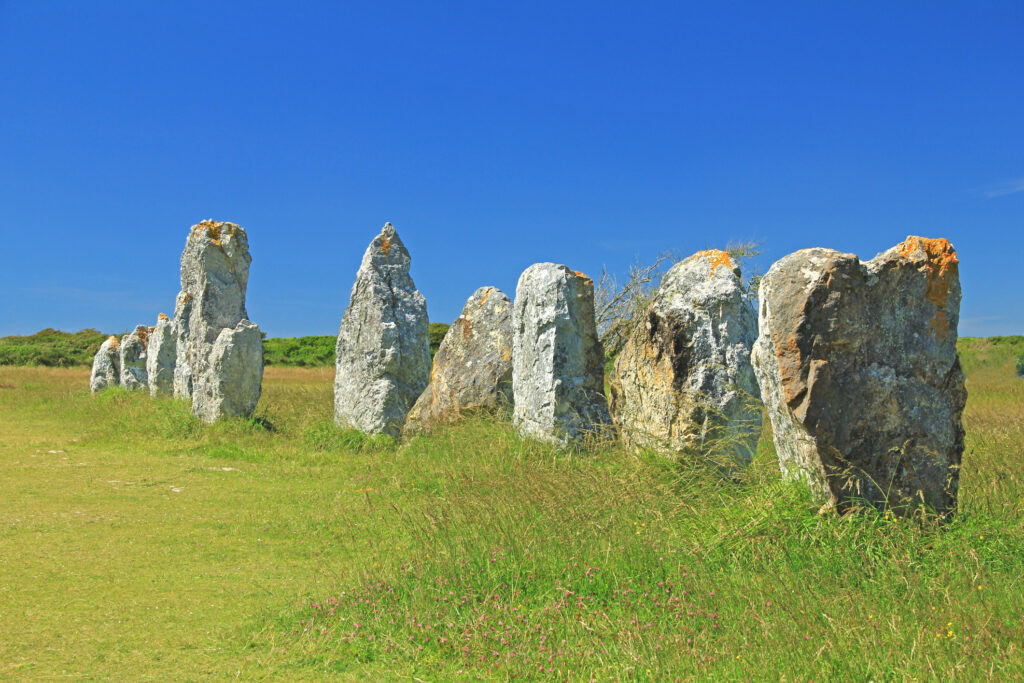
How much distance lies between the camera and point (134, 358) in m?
21.1

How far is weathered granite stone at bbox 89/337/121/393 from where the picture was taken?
21.4 meters

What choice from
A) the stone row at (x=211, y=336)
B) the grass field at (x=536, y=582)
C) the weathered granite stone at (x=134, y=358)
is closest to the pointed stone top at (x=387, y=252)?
the stone row at (x=211, y=336)

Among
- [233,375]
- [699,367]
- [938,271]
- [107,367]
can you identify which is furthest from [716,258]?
[107,367]

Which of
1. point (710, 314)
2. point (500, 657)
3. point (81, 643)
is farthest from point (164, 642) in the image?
point (710, 314)

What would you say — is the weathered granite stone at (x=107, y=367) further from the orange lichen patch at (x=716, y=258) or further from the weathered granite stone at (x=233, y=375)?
the orange lichen patch at (x=716, y=258)

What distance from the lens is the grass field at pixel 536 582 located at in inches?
154

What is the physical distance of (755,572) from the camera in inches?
182

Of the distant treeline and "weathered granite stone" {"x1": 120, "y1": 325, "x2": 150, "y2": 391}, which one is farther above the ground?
the distant treeline

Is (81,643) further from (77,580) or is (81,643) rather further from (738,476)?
(738,476)

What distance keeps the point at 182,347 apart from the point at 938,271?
15.4m

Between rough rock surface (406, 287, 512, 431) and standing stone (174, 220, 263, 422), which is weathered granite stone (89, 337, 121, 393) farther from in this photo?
rough rock surface (406, 287, 512, 431)

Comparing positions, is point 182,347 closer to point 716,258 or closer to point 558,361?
point 558,361

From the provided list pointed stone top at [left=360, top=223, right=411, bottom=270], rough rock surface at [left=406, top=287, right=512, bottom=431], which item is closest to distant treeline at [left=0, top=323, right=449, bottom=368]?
pointed stone top at [left=360, top=223, right=411, bottom=270]

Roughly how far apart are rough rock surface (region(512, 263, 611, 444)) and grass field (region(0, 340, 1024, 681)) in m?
0.53
